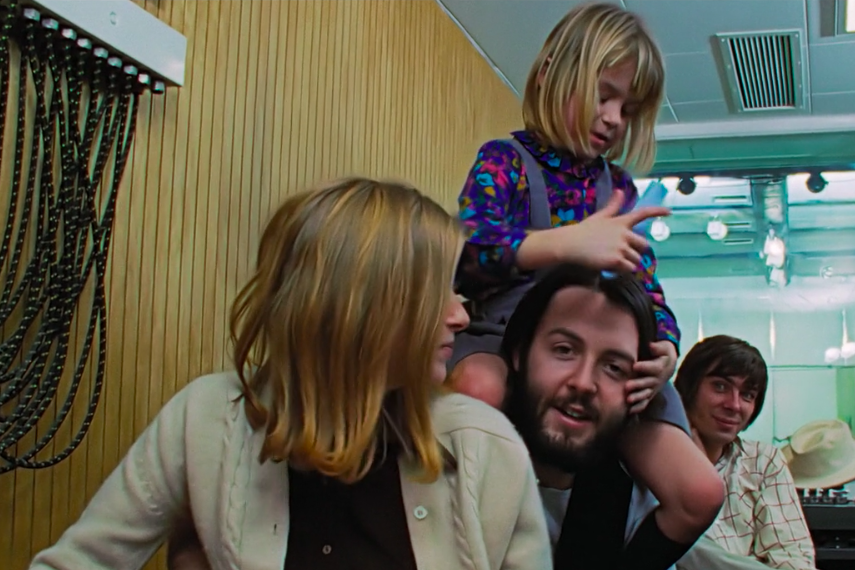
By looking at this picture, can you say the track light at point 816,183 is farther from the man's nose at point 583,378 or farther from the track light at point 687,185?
the man's nose at point 583,378

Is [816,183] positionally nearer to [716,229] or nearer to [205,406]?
[716,229]

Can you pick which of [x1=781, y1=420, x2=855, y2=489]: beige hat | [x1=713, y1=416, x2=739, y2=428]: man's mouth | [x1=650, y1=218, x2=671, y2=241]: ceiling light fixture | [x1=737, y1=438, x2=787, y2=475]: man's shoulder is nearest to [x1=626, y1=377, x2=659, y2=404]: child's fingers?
[x1=713, y1=416, x2=739, y2=428]: man's mouth

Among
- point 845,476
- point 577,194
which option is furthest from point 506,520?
point 845,476

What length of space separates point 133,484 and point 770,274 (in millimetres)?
4529

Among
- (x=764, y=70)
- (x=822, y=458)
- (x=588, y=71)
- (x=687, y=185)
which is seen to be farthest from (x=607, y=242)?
(x=687, y=185)

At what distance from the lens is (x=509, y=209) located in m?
1.47

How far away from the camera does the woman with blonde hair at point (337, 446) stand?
1077 millimetres

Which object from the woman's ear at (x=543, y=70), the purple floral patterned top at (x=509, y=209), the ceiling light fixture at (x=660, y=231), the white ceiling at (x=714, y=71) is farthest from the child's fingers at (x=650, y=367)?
the ceiling light fixture at (x=660, y=231)

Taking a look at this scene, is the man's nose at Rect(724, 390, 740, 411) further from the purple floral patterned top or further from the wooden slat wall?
the wooden slat wall

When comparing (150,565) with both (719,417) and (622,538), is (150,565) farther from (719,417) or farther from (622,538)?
(719,417)

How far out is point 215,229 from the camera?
6.69ft

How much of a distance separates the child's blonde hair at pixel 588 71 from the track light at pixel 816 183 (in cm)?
357

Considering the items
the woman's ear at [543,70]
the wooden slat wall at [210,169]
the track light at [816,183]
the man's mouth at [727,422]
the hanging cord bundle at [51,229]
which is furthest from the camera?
the track light at [816,183]

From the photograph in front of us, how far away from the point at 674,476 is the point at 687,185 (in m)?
3.83
